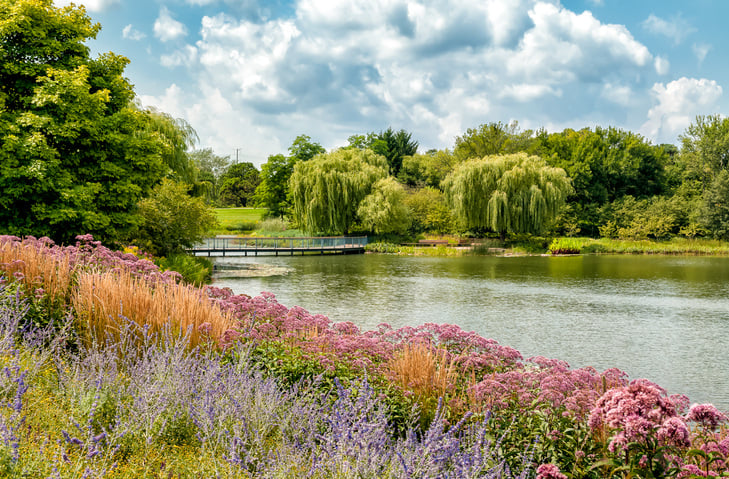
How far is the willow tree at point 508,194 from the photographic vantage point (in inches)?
1430

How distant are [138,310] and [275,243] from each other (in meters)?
28.3

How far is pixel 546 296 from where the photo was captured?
16.4 metres

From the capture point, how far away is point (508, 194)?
36875mm

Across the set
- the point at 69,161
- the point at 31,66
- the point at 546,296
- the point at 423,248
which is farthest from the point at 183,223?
the point at 423,248

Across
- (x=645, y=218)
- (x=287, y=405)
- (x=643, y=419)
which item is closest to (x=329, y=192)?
(x=645, y=218)

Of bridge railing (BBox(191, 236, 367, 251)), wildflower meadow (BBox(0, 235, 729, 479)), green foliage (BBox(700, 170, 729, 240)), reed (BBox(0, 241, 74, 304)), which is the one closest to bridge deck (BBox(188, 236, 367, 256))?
bridge railing (BBox(191, 236, 367, 251))

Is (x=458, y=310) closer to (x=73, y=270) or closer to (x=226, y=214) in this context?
(x=73, y=270)

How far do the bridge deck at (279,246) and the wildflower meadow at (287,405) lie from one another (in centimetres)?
2483

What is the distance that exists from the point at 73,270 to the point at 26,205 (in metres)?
8.42

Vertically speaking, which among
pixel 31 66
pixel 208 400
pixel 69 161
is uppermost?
pixel 31 66

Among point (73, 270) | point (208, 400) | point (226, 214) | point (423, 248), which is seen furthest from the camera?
point (226, 214)

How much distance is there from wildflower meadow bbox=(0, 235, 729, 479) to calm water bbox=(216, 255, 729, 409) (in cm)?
454

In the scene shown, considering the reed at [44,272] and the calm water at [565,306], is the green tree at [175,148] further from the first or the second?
the reed at [44,272]

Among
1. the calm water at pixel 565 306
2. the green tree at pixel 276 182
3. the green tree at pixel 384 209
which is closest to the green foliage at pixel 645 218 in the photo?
the calm water at pixel 565 306
